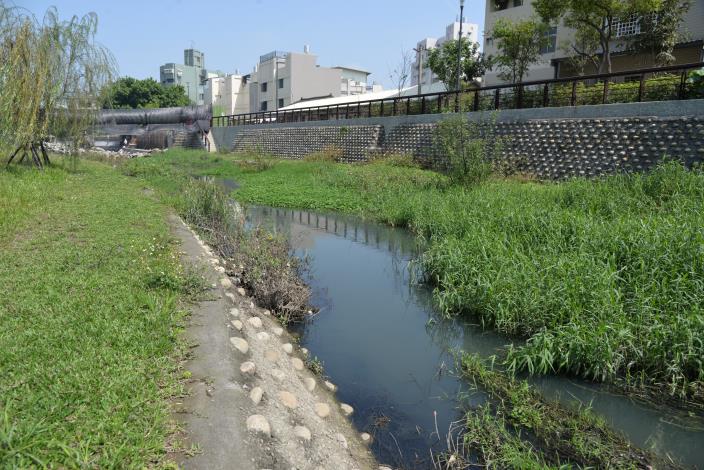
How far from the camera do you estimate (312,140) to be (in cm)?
2423

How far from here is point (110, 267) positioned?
15.5ft

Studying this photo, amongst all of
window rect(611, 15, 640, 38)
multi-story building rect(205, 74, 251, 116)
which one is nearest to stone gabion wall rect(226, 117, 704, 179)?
window rect(611, 15, 640, 38)

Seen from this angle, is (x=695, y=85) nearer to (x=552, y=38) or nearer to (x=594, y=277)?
(x=594, y=277)

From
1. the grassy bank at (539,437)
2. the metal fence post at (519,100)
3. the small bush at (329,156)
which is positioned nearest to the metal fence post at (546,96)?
the metal fence post at (519,100)

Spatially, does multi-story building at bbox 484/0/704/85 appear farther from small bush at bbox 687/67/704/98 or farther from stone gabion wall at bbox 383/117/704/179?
small bush at bbox 687/67/704/98

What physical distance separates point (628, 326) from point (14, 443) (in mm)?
4477

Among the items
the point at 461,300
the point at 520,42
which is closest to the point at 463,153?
the point at 461,300

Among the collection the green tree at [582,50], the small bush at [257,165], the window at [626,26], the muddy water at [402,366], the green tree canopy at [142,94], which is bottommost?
the muddy water at [402,366]

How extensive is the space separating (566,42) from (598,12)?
3.58 meters

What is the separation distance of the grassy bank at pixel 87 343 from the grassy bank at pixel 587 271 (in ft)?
9.95

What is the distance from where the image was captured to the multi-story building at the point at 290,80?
46219mm

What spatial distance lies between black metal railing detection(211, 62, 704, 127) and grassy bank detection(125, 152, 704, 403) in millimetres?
3190

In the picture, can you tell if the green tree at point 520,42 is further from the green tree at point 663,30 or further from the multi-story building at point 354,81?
the multi-story building at point 354,81

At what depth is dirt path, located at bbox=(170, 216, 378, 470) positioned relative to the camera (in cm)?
251
